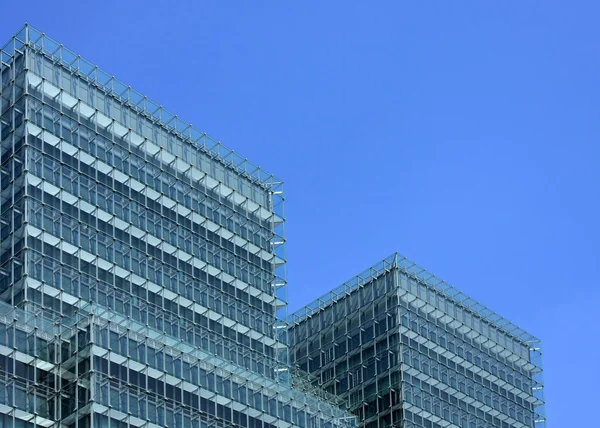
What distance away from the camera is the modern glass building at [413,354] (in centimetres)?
13800

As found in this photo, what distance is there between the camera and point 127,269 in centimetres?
12012

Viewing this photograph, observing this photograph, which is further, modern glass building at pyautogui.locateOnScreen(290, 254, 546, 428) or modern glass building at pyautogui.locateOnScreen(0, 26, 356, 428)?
modern glass building at pyautogui.locateOnScreen(290, 254, 546, 428)

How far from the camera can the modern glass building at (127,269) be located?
10006 cm

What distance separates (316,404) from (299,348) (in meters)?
33.5

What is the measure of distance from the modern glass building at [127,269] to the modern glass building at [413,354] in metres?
7.28

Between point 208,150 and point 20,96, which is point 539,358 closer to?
point 208,150

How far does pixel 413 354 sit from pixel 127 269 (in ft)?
104

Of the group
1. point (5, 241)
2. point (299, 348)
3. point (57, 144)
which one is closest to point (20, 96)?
point (57, 144)

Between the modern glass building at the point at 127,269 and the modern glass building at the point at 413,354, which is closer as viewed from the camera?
the modern glass building at the point at 127,269

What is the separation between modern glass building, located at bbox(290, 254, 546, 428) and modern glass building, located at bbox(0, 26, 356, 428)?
7.28 meters

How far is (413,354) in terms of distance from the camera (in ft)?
458

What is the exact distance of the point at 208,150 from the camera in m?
134

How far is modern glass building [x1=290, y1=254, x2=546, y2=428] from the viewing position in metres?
138

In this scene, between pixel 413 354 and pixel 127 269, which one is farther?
pixel 413 354
